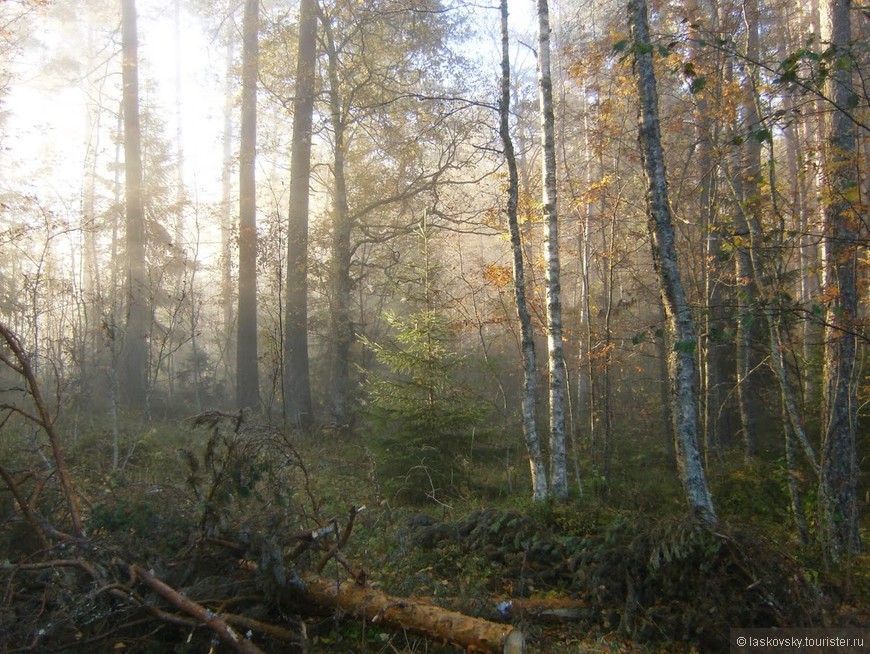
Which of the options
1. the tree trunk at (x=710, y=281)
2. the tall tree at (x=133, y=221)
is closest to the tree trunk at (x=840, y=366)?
the tree trunk at (x=710, y=281)

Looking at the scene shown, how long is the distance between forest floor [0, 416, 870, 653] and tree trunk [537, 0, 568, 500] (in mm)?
2759

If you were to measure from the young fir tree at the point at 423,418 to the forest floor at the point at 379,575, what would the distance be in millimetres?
2638

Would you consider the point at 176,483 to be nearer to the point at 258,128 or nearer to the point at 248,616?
the point at 248,616

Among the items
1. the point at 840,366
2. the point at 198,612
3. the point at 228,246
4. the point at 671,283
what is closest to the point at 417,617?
the point at 198,612

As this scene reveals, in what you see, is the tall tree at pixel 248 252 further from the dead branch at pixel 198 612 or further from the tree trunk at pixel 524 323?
the dead branch at pixel 198 612

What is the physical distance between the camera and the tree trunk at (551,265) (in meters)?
9.16

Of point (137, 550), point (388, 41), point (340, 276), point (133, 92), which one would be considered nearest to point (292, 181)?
point (340, 276)

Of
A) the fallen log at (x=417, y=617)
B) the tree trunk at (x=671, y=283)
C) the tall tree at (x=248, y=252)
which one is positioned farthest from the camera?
the tall tree at (x=248, y=252)

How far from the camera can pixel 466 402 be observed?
9.79 metres

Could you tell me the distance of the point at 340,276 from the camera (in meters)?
15.5

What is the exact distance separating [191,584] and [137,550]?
51 centimetres

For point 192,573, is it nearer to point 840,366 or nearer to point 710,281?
point 840,366

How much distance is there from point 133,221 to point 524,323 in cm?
1417

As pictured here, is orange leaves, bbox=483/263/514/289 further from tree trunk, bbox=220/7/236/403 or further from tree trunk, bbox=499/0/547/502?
tree trunk, bbox=220/7/236/403
